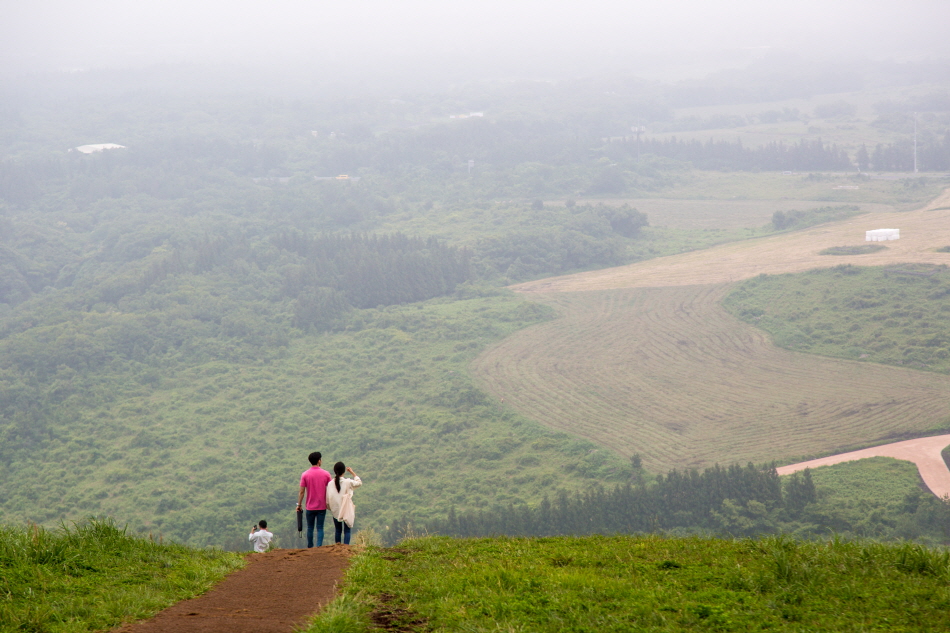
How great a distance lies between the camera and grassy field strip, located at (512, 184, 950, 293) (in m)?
76.2

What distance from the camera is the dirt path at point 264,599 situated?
757 centimetres

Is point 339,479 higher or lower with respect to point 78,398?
higher

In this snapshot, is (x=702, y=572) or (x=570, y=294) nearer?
(x=702, y=572)

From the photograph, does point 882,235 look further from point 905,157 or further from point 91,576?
point 91,576

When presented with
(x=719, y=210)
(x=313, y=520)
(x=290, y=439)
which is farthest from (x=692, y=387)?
(x=719, y=210)

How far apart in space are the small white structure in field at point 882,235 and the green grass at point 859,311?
10.7 metres

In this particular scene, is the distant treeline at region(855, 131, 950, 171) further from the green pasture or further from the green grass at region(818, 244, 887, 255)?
the green grass at region(818, 244, 887, 255)

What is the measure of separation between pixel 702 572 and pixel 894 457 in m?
38.7

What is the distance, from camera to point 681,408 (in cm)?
5250

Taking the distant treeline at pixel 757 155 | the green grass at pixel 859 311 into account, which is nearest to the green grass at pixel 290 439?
the green grass at pixel 859 311

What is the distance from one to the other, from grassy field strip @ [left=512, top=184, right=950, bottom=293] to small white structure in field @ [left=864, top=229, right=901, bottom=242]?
767mm

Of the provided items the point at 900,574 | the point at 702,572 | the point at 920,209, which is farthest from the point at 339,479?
the point at 920,209

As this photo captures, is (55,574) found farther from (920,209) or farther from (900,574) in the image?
(920,209)

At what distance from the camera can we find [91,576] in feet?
30.4
